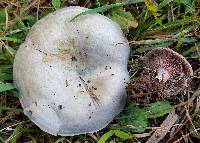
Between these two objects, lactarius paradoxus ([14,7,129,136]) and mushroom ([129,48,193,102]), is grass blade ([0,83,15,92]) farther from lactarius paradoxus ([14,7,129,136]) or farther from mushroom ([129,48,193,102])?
mushroom ([129,48,193,102])

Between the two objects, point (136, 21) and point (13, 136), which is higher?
point (136, 21)

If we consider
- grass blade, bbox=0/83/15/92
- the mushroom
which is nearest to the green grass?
grass blade, bbox=0/83/15/92

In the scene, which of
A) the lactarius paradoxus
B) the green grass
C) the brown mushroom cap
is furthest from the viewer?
the green grass

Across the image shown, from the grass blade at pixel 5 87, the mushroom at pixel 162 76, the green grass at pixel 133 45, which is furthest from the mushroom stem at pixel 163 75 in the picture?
the grass blade at pixel 5 87

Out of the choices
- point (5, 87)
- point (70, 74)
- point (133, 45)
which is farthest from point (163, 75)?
point (5, 87)

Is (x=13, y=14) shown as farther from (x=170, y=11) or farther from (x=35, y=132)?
(x=170, y=11)

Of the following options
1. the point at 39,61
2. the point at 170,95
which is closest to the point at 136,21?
the point at 170,95

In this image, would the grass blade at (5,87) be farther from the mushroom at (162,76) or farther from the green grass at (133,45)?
the mushroom at (162,76)
